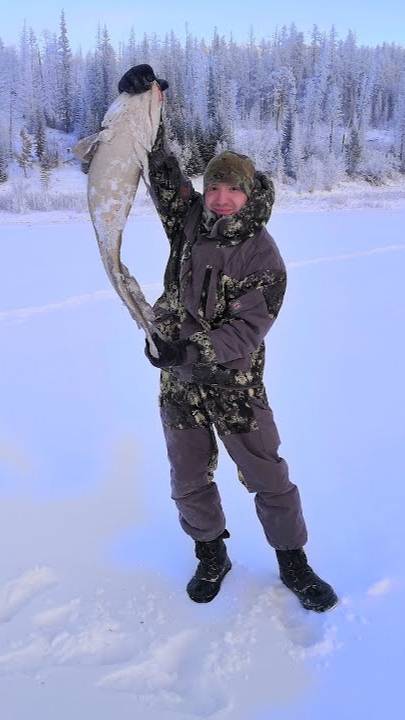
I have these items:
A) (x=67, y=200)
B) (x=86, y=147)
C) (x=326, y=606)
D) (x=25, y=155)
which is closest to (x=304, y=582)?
(x=326, y=606)

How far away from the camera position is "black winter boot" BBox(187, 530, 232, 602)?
2359mm

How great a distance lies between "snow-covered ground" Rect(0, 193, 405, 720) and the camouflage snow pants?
30cm

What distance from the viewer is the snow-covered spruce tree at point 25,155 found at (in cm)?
3241

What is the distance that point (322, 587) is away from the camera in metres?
2.31

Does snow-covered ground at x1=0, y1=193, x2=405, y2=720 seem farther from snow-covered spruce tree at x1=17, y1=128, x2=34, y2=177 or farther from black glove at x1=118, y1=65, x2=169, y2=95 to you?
snow-covered spruce tree at x1=17, y1=128, x2=34, y2=177

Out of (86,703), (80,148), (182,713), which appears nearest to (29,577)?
(86,703)

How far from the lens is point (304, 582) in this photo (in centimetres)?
232

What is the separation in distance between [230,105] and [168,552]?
47565 mm

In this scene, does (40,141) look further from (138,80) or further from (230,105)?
(138,80)

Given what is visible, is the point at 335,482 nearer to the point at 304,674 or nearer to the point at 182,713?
the point at 304,674

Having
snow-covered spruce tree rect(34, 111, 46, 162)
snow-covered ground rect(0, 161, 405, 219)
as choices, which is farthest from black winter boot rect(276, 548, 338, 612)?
snow-covered spruce tree rect(34, 111, 46, 162)

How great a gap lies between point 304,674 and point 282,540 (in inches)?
19.0

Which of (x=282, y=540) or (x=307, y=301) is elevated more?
(x=282, y=540)

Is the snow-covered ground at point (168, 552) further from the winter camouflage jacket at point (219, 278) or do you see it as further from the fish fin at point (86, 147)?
the fish fin at point (86, 147)
